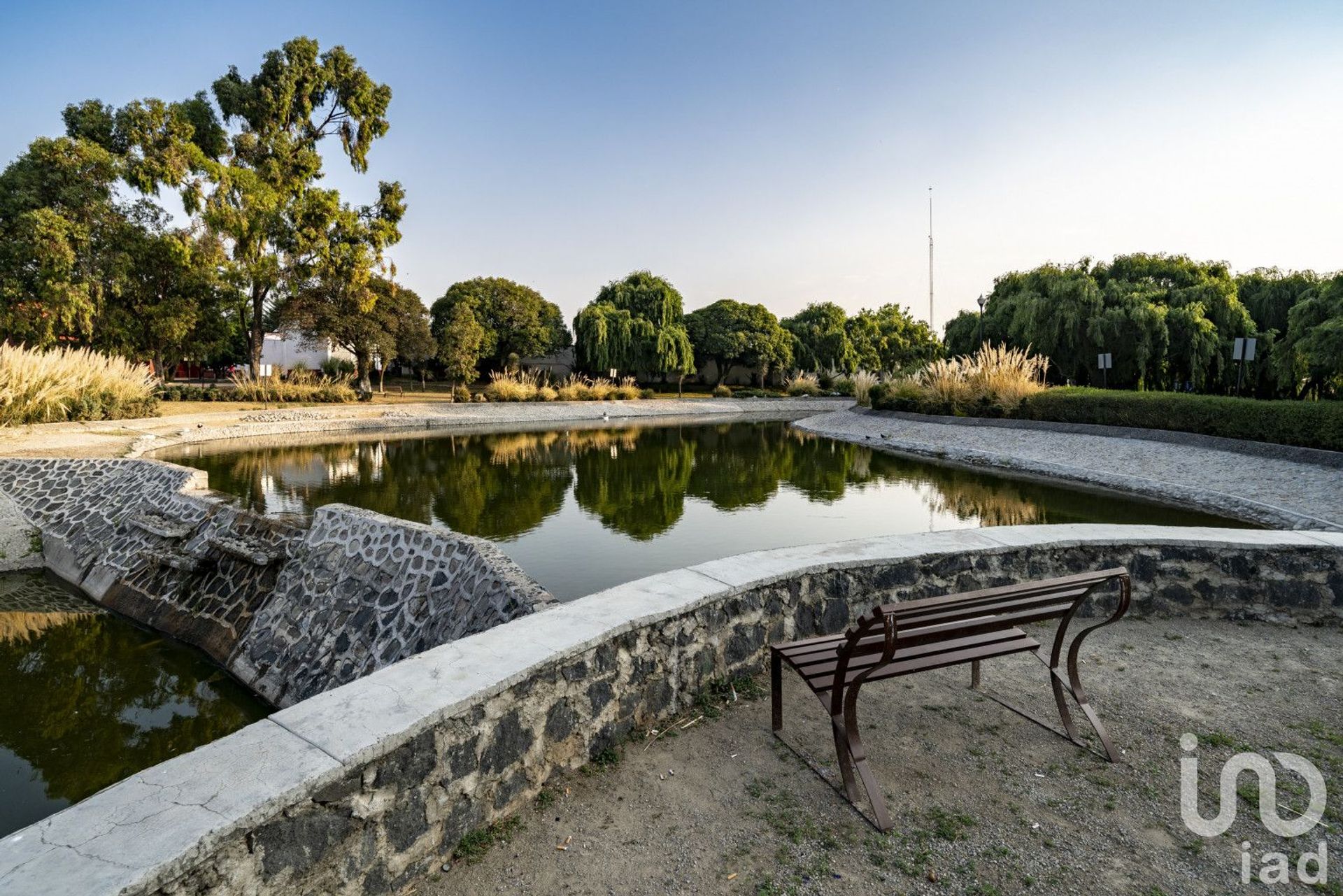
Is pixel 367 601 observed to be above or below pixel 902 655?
below

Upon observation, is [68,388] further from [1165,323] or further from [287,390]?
[1165,323]

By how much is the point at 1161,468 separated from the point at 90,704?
14.4 m

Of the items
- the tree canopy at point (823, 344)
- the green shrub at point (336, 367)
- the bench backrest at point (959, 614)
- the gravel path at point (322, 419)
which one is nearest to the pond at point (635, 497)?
the gravel path at point (322, 419)

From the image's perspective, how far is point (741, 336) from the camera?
44.7 m

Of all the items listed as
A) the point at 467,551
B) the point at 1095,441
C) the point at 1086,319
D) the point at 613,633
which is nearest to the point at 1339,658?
the point at 613,633

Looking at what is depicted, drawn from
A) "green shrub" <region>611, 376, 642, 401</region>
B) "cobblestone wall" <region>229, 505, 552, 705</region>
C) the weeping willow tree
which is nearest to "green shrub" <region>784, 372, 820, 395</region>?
the weeping willow tree

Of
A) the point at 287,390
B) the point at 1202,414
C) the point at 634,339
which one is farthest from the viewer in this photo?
the point at 634,339

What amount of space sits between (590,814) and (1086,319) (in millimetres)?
26922

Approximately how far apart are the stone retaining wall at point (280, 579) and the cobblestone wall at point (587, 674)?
1.40 m

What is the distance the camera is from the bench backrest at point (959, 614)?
7.24 ft

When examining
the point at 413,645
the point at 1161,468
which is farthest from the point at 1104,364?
the point at 413,645

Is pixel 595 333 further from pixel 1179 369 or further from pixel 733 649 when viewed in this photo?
pixel 733 649

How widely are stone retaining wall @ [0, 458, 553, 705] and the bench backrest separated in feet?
7.59

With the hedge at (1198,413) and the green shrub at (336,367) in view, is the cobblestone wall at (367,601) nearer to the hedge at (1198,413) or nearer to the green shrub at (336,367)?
the hedge at (1198,413)
